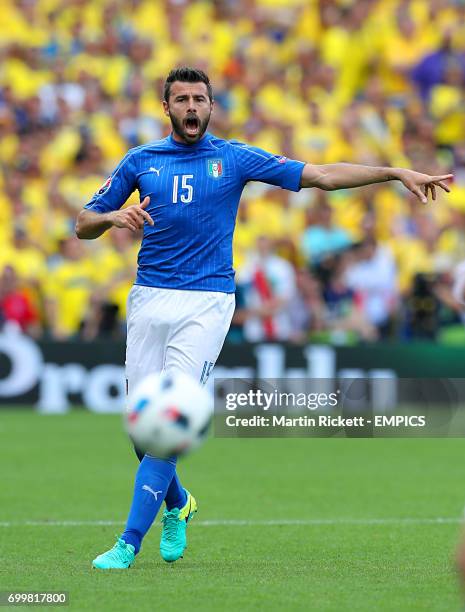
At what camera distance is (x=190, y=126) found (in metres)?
7.64

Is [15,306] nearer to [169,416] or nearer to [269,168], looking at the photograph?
[269,168]

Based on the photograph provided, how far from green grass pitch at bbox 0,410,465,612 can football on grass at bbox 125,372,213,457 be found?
2.38ft

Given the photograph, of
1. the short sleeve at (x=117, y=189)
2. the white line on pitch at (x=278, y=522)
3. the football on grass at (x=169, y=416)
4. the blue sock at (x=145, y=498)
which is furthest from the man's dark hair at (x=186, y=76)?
the white line on pitch at (x=278, y=522)

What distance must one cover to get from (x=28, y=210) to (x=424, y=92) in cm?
671

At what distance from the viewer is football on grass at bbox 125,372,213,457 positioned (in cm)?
647

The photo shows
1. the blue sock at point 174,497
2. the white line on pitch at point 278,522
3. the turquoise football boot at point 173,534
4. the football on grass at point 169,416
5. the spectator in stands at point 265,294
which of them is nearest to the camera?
the football on grass at point 169,416

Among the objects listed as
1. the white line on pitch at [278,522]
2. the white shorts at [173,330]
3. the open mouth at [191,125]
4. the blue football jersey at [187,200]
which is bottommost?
the white line on pitch at [278,522]

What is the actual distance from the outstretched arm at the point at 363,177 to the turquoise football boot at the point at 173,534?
6.54 ft

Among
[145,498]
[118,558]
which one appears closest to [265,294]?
[145,498]

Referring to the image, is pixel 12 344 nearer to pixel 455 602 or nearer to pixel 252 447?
pixel 252 447

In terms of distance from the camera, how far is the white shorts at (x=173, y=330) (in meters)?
7.53

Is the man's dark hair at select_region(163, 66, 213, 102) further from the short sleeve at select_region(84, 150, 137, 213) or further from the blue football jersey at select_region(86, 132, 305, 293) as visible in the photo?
the short sleeve at select_region(84, 150, 137, 213)

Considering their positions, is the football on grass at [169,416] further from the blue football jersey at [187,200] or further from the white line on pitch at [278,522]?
the white line on pitch at [278,522]

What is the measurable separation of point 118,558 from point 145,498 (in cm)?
35
